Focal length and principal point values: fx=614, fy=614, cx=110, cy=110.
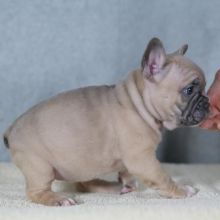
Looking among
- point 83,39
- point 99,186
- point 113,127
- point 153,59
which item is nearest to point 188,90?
point 153,59

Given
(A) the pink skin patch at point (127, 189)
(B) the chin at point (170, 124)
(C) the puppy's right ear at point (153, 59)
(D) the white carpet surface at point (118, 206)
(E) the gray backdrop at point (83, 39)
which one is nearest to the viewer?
(D) the white carpet surface at point (118, 206)

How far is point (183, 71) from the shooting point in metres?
2.04

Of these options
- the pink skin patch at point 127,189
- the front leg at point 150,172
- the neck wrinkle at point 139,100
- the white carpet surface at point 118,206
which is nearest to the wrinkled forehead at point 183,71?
the neck wrinkle at point 139,100

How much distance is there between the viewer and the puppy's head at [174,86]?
80.2 inches

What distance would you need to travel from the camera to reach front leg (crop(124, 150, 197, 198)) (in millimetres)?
2094

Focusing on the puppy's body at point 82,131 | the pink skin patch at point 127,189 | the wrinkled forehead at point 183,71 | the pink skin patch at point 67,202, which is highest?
the wrinkled forehead at point 183,71

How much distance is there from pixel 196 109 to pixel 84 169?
17.3 inches

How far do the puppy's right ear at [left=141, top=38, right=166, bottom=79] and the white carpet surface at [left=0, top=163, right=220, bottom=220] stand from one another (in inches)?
17.0

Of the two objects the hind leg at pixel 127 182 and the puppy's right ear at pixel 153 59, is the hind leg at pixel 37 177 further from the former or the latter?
the puppy's right ear at pixel 153 59

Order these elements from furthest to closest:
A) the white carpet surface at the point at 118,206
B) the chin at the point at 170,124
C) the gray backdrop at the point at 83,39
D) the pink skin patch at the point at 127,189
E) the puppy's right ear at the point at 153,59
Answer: the gray backdrop at the point at 83,39, the pink skin patch at the point at 127,189, the chin at the point at 170,124, the puppy's right ear at the point at 153,59, the white carpet surface at the point at 118,206

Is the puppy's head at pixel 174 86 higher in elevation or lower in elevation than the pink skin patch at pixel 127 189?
higher

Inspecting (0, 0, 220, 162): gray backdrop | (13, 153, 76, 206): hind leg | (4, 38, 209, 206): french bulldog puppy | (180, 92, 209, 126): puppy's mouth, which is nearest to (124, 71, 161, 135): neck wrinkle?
(4, 38, 209, 206): french bulldog puppy

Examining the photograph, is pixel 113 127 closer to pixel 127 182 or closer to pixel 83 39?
pixel 127 182

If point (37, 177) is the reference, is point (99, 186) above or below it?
below
